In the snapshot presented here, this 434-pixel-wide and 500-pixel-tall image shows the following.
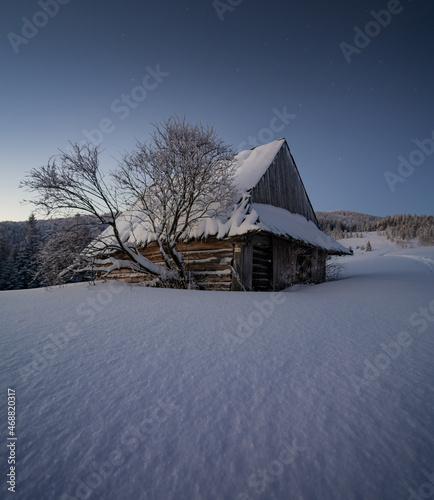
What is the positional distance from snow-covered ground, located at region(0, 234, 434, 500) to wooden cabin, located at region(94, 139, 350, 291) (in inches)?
178

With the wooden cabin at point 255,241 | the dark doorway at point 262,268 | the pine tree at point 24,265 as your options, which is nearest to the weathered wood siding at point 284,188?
the wooden cabin at point 255,241

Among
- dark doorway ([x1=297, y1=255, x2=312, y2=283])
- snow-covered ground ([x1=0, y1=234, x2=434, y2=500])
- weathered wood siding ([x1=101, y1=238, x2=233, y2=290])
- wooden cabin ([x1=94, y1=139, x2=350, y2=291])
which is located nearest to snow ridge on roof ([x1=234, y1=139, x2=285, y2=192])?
wooden cabin ([x1=94, y1=139, x2=350, y2=291])

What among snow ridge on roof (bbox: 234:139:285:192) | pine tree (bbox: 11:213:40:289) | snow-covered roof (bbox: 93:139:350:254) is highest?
snow ridge on roof (bbox: 234:139:285:192)

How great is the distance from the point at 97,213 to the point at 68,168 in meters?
1.35

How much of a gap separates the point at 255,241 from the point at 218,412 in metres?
6.38

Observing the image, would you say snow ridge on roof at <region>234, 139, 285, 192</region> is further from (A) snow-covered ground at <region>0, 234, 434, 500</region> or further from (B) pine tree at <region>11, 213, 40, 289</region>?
(B) pine tree at <region>11, 213, 40, 289</region>

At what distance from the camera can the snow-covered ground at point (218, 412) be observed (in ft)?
2.93

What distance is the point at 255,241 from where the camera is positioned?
7348mm

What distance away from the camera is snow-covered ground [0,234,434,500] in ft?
2.93

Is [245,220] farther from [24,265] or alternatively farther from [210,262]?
[24,265]

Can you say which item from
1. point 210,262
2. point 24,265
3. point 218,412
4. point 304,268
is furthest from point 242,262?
point 24,265

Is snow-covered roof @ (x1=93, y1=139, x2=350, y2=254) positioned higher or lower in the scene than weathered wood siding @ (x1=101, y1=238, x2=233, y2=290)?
higher

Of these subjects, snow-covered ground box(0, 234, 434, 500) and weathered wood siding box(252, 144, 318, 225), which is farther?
weathered wood siding box(252, 144, 318, 225)

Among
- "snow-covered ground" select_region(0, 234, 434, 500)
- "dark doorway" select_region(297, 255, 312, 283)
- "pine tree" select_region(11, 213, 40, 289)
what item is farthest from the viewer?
"pine tree" select_region(11, 213, 40, 289)
